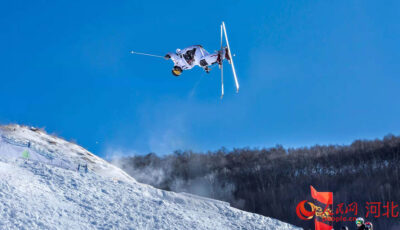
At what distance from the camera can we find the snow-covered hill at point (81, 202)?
59.9ft

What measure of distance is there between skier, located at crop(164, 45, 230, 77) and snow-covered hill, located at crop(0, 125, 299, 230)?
278 inches

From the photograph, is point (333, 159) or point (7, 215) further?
point (333, 159)

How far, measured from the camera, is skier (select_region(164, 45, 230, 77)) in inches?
838

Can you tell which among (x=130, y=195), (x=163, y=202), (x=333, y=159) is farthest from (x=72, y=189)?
(x=333, y=159)

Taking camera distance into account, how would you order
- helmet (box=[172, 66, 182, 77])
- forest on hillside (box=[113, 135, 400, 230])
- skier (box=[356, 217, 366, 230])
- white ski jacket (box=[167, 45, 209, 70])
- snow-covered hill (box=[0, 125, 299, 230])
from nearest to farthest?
→ skier (box=[356, 217, 366, 230])
snow-covered hill (box=[0, 125, 299, 230])
white ski jacket (box=[167, 45, 209, 70])
helmet (box=[172, 66, 182, 77])
forest on hillside (box=[113, 135, 400, 230])

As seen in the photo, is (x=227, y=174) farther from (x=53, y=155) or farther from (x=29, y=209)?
(x=29, y=209)

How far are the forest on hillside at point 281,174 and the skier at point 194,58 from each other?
3602cm

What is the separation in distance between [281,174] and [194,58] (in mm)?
65000

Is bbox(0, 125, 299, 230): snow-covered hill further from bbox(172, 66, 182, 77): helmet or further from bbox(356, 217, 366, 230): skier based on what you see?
bbox(356, 217, 366, 230): skier

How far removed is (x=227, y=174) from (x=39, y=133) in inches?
2260

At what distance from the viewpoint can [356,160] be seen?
85250 millimetres

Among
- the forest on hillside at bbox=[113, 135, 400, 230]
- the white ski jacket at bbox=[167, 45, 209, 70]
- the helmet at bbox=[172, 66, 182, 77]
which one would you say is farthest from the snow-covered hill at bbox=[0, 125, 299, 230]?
the forest on hillside at bbox=[113, 135, 400, 230]

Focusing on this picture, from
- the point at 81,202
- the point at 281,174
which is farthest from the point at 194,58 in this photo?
the point at 281,174

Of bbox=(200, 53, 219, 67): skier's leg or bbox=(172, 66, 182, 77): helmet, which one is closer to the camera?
bbox=(200, 53, 219, 67): skier's leg
